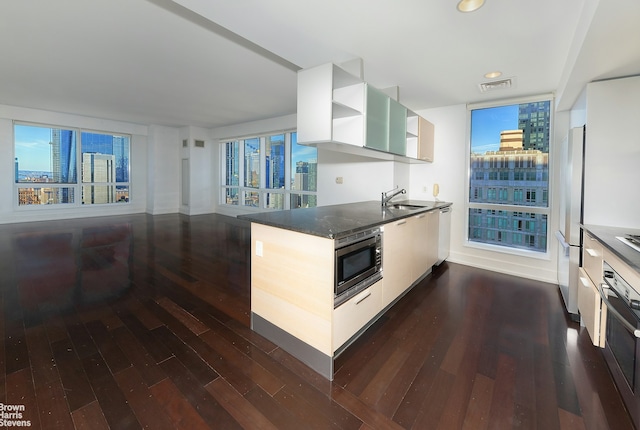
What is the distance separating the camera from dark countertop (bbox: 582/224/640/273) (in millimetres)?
1451

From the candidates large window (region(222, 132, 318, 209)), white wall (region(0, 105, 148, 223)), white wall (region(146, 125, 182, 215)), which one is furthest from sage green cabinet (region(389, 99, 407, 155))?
white wall (region(0, 105, 148, 223))

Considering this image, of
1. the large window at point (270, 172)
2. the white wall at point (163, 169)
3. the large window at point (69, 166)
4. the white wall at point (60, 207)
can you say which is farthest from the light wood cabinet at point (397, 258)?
the large window at point (69, 166)

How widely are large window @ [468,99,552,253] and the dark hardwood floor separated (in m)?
0.96

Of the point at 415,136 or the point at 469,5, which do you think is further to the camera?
the point at 415,136

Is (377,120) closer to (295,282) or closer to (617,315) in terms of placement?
(295,282)

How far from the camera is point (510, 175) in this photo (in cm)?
410

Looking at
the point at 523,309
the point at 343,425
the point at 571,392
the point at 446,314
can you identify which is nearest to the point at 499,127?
the point at 523,309

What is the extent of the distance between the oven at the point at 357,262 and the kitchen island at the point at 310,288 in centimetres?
5

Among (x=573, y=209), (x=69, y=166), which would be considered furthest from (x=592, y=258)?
(x=69, y=166)

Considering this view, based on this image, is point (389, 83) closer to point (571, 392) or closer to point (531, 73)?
point (531, 73)

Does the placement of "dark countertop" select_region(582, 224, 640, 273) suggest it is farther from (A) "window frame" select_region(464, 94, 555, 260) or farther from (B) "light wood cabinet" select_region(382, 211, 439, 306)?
(A) "window frame" select_region(464, 94, 555, 260)

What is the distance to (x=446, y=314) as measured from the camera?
2.65 metres

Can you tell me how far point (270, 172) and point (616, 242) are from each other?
6.72 m

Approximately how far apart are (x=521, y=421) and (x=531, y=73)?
10.9ft
